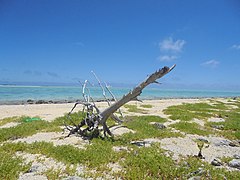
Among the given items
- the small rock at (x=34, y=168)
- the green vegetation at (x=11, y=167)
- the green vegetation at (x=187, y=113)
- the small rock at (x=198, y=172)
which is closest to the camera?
the green vegetation at (x=11, y=167)

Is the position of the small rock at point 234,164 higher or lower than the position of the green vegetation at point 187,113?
lower

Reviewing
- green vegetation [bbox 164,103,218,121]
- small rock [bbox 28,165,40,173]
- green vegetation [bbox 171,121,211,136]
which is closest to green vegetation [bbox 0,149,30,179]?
small rock [bbox 28,165,40,173]

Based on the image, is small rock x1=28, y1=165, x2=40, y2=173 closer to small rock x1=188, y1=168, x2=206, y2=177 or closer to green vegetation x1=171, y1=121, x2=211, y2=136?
small rock x1=188, y1=168, x2=206, y2=177

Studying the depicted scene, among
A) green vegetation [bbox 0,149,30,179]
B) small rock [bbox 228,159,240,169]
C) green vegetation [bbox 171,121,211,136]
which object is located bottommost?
small rock [bbox 228,159,240,169]

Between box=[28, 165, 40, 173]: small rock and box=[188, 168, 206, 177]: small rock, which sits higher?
box=[28, 165, 40, 173]: small rock

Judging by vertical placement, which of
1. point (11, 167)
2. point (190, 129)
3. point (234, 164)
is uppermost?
point (11, 167)

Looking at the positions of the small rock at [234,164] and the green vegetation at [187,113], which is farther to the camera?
the green vegetation at [187,113]

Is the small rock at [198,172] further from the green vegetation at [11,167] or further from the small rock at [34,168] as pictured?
the green vegetation at [11,167]

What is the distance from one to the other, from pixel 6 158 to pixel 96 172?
330cm

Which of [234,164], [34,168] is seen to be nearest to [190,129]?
[234,164]

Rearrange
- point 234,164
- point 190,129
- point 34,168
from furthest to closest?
1. point 190,129
2. point 234,164
3. point 34,168

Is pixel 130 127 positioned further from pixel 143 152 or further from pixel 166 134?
pixel 143 152

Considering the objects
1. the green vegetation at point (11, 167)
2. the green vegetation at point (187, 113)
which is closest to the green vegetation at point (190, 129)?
the green vegetation at point (187, 113)

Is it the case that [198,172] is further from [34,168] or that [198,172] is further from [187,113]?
[187,113]
